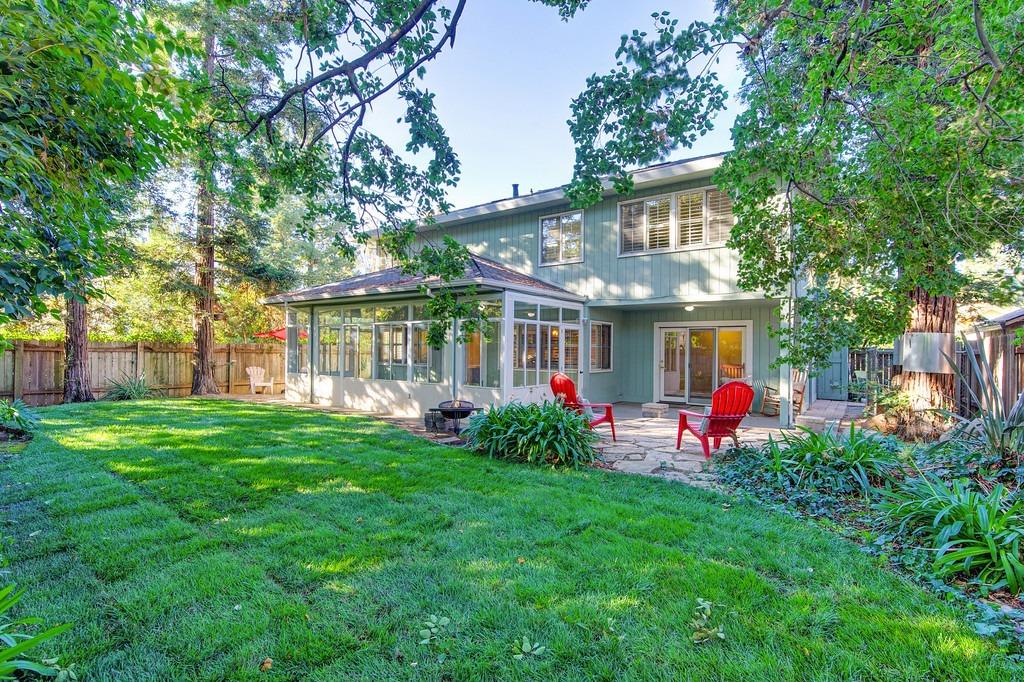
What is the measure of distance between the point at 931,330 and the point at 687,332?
16.5 ft

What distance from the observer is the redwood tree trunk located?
258 inches

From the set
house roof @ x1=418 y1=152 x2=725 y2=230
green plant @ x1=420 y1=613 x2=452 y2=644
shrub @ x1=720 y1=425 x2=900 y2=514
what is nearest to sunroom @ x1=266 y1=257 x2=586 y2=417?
house roof @ x1=418 y1=152 x2=725 y2=230

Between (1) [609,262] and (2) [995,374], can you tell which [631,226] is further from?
(2) [995,374]

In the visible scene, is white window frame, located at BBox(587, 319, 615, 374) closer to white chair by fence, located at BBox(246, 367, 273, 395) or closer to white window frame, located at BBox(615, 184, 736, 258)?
white window frame, located at BBox(615, 184, 736, 258)

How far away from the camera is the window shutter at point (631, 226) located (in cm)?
1021

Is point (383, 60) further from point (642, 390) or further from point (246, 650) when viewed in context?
point (642, 390)

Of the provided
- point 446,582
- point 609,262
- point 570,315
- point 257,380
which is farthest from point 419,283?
point 257,380

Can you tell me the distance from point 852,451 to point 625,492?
7.60 ft

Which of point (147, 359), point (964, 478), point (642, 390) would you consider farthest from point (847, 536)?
point (147, 359)

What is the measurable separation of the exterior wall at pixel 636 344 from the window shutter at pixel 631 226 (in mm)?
1775

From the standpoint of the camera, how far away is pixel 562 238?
11.3m

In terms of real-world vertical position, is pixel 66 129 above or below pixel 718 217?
below

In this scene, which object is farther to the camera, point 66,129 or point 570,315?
point 570,315

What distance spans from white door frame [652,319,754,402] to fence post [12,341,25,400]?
1438 centimetres
